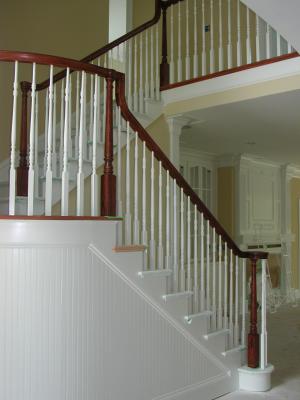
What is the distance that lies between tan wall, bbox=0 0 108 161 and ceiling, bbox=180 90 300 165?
6.21 feet

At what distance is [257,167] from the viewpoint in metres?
7.99

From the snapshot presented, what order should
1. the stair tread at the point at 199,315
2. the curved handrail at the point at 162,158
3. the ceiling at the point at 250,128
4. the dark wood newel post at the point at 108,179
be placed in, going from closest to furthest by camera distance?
the dark wood newel post at the point at 108,179
the curved handrail at the point at 162,158
the stair tread at the point at 199,315
the ceiling at the point at 250,128

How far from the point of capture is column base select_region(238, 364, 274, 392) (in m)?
3.90

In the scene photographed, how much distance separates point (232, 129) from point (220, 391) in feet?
10.00

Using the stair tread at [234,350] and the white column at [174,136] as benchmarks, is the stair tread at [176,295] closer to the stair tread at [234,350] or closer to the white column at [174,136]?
the stair tread at [234,350]

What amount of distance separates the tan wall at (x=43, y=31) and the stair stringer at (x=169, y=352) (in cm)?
293

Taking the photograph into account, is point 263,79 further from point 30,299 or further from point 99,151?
point 30,299

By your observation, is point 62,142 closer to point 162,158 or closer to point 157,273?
point 162,158

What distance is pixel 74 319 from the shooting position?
9.09 feet

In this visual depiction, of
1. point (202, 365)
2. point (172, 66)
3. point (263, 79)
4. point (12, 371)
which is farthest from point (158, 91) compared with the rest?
point (12, 371)

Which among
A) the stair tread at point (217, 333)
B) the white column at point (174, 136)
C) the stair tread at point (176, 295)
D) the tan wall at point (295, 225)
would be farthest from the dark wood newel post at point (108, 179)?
the tan wall at point (295, 225)

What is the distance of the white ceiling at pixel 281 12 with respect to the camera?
224cm

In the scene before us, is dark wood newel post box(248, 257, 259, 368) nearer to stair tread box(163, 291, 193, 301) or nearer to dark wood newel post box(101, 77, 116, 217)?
stair tread box(163, 291, 193, 301)

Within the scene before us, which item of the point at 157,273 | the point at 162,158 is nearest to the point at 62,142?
the point at 162,158
